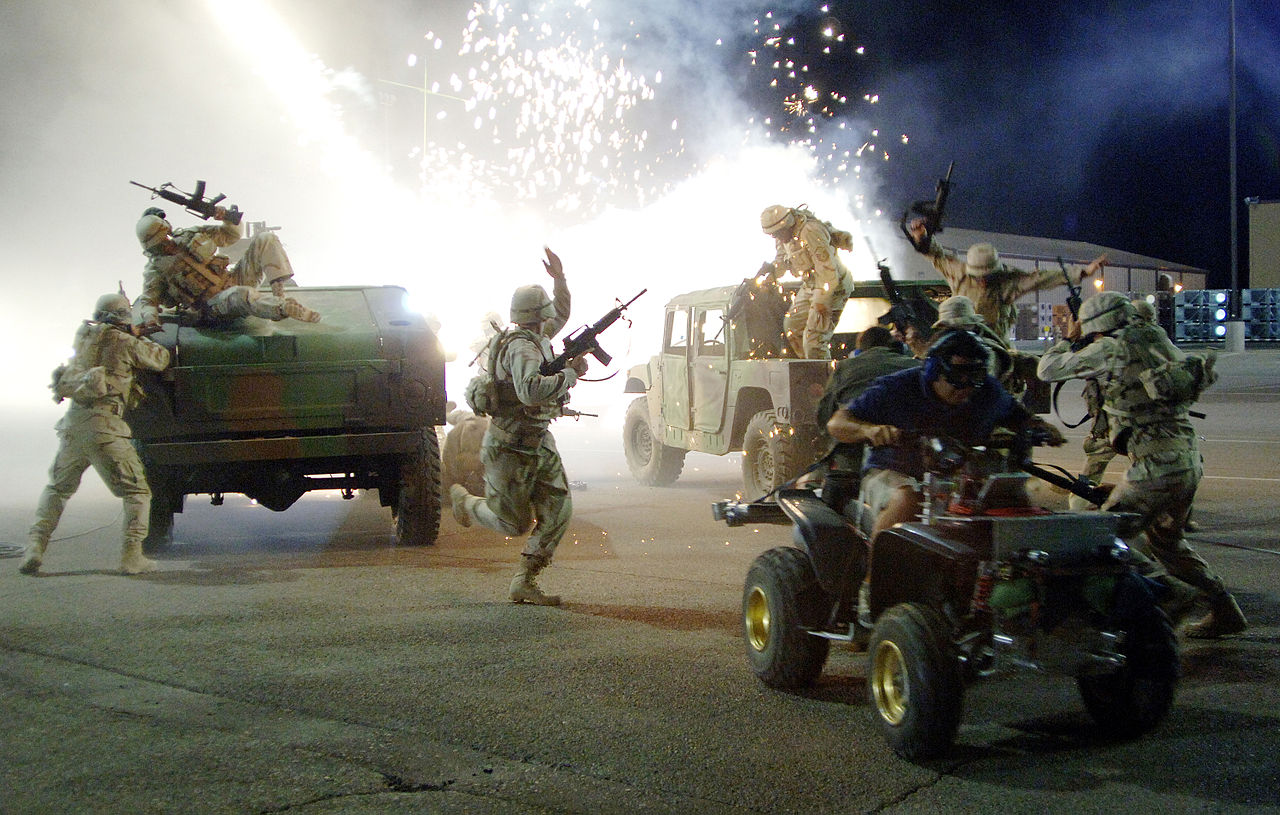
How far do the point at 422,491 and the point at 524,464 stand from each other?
238 centimetres

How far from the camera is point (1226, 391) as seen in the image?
23578 mm

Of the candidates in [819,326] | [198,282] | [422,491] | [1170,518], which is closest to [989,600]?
[1170,518]

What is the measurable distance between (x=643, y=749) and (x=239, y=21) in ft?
87.7

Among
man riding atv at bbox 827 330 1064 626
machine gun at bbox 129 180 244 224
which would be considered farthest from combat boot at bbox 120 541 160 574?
man riding atv at bbox 827 330 1064 626

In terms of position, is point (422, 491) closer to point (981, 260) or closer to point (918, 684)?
point (981, 260)

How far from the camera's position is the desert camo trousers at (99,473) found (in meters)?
8.23

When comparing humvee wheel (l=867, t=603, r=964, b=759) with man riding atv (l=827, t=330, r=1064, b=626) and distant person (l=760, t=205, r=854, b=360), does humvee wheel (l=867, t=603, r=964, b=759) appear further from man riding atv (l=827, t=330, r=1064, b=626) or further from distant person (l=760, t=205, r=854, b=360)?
distant person (l=760, t=205, r=854, b=360)

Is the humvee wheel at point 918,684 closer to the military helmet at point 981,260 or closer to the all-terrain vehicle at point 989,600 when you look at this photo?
the all-terrain vehicle at point 989,600

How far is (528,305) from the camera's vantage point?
715 centimetres

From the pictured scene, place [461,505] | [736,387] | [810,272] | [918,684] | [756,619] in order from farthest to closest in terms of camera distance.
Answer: [736,387] < [810,272] < [461,505] < [756,619] < [918,684]

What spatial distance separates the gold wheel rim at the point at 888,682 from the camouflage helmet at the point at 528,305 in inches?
135

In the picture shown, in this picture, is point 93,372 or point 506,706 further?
point 93,372

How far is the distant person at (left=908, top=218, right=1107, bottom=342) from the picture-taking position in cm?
978

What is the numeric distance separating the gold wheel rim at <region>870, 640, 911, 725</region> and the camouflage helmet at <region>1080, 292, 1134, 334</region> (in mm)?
2833
